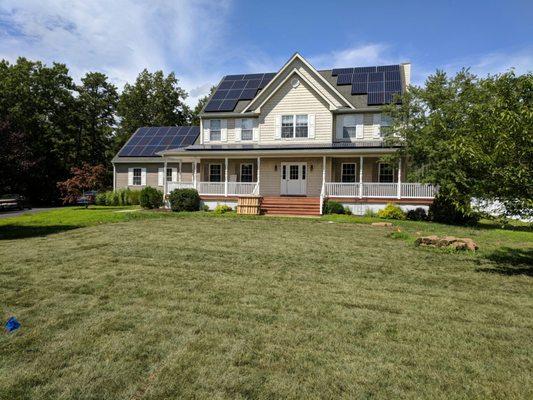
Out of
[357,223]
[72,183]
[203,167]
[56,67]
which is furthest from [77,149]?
[357,223]

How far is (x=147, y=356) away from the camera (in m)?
3.77

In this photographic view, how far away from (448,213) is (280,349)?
16072mm

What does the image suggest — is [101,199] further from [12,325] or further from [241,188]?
[12,325]

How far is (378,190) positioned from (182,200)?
1085cm

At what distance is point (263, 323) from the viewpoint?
4680 mm

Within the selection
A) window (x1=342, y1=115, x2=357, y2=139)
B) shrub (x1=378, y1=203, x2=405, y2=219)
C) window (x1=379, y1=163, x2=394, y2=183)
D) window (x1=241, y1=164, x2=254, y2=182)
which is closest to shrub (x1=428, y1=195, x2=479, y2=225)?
shrub (x1=378, y1=203, x2=405, y2=219)

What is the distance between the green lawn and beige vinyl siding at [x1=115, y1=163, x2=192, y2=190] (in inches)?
831

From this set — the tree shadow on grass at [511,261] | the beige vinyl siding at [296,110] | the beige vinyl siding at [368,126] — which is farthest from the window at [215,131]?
the tree shadow on grass at [511,261]

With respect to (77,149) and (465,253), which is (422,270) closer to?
(465,253)

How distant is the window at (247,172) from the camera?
81.1 ft

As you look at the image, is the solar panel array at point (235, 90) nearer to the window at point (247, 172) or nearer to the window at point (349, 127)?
the window at point (247, 172)

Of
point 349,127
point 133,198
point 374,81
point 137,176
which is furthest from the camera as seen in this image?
point 137,176

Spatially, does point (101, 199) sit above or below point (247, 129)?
below

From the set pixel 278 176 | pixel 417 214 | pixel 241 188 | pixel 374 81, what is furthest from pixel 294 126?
pixel 417 214
